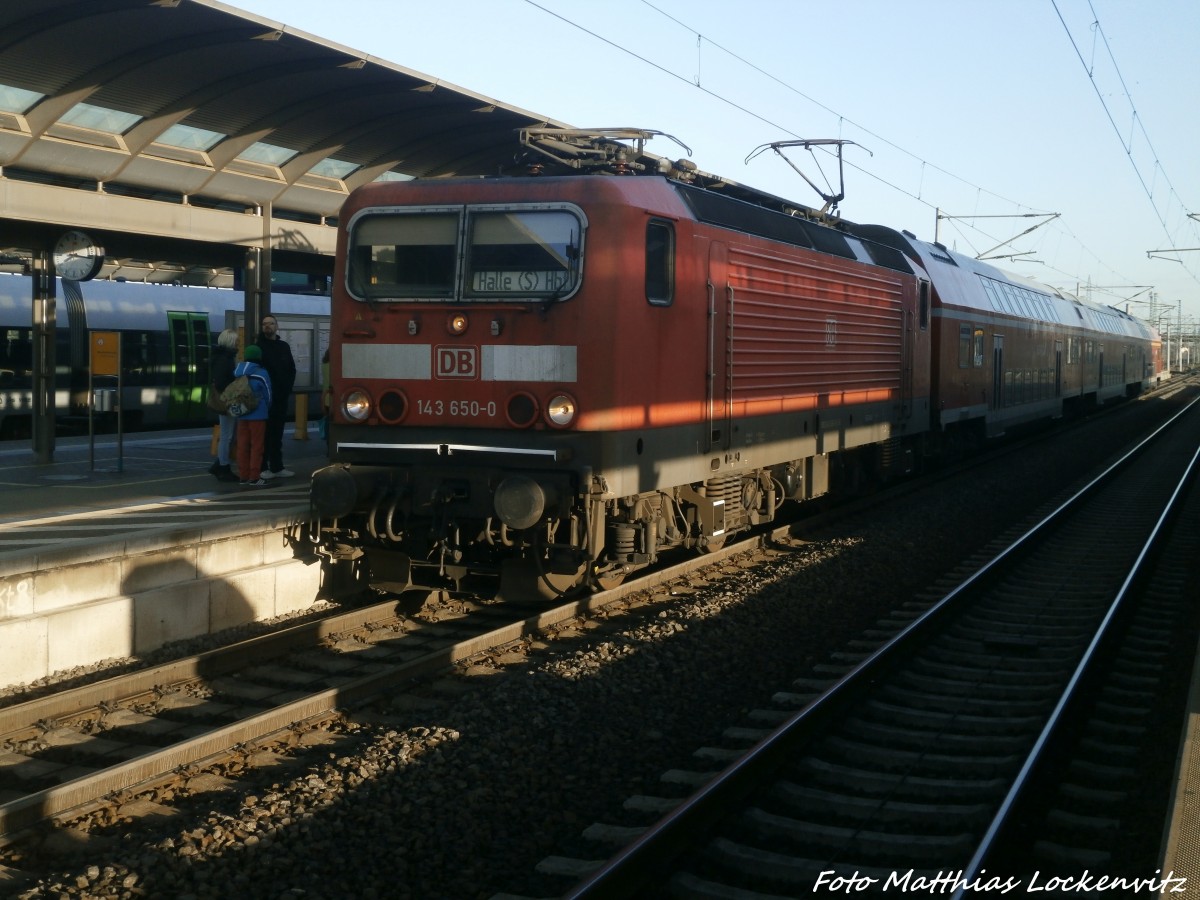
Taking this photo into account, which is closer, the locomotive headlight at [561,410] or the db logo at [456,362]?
the locomotive headlight at [561,410]

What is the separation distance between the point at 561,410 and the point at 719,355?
2.18 meters

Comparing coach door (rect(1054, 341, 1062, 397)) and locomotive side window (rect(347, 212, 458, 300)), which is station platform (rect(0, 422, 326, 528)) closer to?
locomotive side window (rect(347, 212, 458, 300))

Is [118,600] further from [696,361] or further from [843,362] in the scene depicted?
[843,362]

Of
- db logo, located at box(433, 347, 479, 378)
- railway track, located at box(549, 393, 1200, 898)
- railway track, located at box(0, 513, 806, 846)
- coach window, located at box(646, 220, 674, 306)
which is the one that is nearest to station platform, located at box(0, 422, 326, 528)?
railway track, located at box(0, 513, 806, 846)

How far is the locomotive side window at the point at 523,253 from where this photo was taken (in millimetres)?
8891

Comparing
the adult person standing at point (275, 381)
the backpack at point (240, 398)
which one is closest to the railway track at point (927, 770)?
the backpack at point (240, 398)

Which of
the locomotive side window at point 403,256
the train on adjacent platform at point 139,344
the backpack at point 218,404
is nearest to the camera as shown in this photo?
the locomotive side window at point 403,256

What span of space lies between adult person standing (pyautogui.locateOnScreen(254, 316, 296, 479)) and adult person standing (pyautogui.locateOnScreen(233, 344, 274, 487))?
38cm

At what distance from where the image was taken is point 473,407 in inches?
360

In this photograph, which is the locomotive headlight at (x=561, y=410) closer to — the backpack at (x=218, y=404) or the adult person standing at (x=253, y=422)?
the adult person standing at (x=253, y=422)

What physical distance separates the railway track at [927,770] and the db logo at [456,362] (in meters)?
3.43

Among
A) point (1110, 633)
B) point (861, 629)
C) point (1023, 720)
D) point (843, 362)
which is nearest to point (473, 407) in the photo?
point (861, 629)

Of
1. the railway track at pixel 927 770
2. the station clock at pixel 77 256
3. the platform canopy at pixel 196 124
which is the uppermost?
the platform canopy at pixel 196 124

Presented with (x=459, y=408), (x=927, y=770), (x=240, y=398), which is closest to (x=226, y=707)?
(x=459, y=408)
